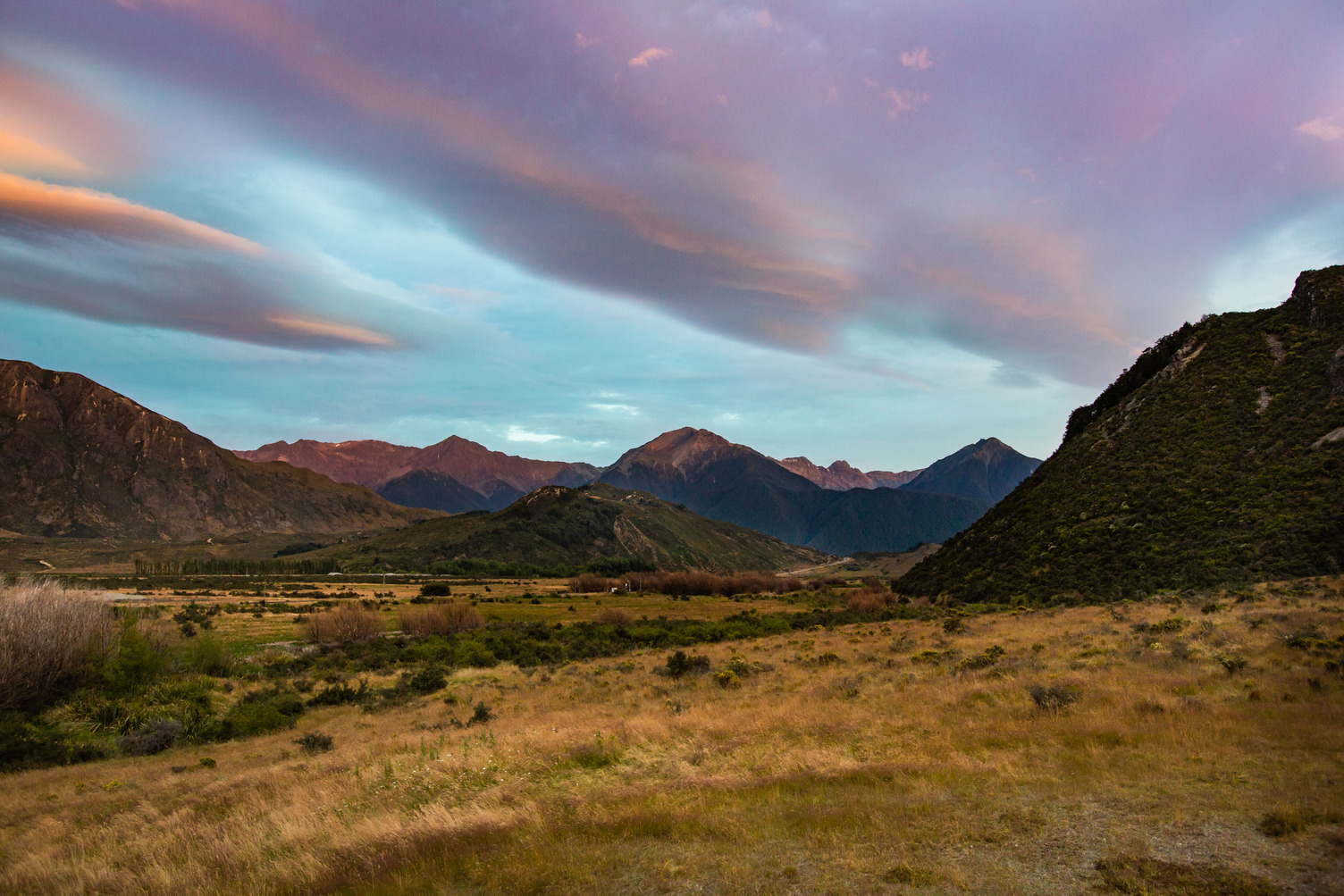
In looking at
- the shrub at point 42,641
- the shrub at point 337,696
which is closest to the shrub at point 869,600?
the shrub at point 337,696

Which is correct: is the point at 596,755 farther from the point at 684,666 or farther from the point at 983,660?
the point at 684,666

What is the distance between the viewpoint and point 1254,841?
354 inches

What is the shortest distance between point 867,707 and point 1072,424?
286 feet

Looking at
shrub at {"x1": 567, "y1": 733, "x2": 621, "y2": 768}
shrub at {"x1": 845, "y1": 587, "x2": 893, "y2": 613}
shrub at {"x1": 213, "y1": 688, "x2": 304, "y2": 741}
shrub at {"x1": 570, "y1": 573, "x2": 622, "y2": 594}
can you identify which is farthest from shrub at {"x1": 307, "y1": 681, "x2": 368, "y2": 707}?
shrub at {"x1": 570, "y1": 573, "x2": 622, "y2": 594}

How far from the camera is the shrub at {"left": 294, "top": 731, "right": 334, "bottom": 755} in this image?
24619mm

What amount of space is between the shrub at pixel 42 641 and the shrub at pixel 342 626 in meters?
26.7

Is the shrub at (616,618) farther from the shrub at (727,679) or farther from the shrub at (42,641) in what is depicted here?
the shrub at (42,641)

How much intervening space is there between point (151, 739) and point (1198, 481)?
250ft

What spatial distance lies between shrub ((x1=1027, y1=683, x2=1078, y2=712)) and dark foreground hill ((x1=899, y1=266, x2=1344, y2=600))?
108 feet

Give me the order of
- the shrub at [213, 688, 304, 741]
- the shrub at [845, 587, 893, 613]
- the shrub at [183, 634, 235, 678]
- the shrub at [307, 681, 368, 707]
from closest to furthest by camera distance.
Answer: the shrub at [213, 688, 304, 741] → the shrub at [307, 681, 368, 707] → the shrub at [183, 634, 235, 678] → the shrub at [845, 587, 893, 613]

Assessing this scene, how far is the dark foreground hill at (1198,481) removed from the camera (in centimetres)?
4394

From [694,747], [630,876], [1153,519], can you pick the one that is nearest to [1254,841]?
[630,876]

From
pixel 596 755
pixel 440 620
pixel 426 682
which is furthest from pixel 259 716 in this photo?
pixel 440 620

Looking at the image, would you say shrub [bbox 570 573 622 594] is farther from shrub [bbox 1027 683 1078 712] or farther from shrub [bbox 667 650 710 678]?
shrub [bbox 1027 683 1078 712]
